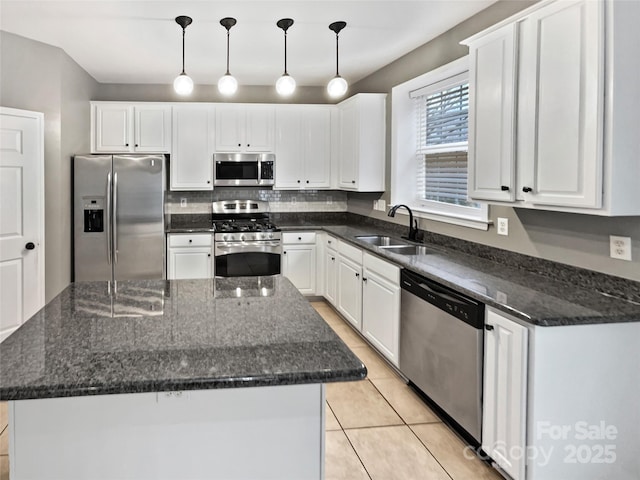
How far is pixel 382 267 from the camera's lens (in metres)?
3.75

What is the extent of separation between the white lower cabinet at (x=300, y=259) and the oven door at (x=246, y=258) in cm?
9

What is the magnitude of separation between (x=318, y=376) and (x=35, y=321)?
1.15 metres

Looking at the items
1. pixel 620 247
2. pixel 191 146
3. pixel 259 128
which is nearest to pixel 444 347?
pixel 620 247

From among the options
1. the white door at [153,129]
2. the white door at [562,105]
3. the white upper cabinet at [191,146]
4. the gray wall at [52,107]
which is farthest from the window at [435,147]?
the gray wall at [52,107]

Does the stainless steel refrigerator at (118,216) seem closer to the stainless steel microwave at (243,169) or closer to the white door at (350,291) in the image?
the stainless steel microwave at (243,169)

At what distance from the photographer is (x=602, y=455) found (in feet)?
7.09

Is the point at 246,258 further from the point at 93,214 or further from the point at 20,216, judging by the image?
the point at 20,216

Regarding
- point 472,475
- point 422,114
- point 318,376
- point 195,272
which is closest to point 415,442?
point 472,475

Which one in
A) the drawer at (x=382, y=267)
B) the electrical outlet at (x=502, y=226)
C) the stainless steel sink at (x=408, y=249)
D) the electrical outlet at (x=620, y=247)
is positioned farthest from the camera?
the stainless steel sink at (x=408, y=249)

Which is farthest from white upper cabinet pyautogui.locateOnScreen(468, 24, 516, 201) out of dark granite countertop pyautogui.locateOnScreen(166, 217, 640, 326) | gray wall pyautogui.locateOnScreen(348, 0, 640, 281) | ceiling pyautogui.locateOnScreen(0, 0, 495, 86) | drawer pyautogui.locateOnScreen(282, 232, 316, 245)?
drawer pyautogui.locateOnScreen(282, 232, 316, 245)

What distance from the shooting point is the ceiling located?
3.38m

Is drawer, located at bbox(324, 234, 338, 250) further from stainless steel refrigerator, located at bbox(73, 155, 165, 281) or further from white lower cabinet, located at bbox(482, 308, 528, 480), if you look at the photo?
white lower cabinet, located at bbox(482, 308, 528, 480)

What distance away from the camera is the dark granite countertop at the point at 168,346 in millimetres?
1383

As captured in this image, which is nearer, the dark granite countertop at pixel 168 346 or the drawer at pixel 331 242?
the dark granite countertop at pixel 168 346
